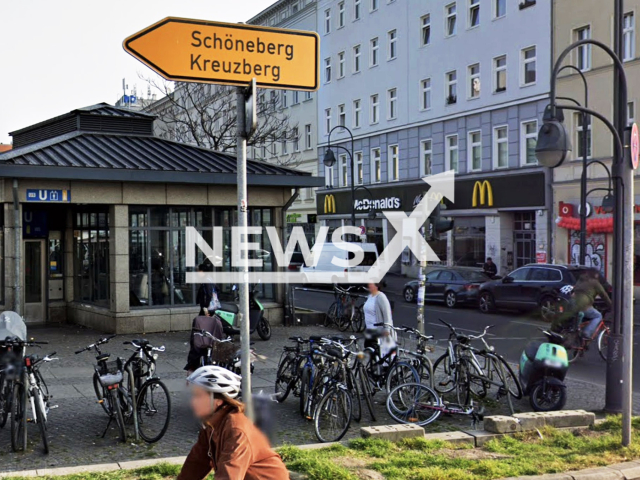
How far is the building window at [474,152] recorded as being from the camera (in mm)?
37656

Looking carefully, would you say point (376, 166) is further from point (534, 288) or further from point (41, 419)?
point (41, 419)

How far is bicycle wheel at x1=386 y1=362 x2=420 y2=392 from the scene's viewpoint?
10.1 m

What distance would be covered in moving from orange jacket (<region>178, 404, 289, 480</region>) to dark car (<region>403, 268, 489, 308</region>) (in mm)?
22261

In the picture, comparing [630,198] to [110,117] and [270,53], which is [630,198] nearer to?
[270,53]

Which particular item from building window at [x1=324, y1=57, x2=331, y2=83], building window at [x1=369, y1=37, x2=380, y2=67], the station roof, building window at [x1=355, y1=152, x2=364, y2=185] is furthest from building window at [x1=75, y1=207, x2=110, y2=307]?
building window at [x1=324, y1=57, x2=331, y2=83]

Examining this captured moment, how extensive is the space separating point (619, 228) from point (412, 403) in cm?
332

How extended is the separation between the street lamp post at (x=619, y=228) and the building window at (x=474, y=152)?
27139 millimetres

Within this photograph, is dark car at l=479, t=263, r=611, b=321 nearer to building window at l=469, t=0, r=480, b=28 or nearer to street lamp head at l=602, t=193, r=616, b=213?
street lamp head at l=602, t=193, r=616, b=213

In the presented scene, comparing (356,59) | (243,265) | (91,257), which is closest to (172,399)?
(243,265)

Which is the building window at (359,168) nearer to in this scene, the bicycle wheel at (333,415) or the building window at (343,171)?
the building window at (343,171)

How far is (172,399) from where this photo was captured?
8336 millimetres

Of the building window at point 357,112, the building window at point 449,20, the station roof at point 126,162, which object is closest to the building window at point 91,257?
the station roof at point 126,162

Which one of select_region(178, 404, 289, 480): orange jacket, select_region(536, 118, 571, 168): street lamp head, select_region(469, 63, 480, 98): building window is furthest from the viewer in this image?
select_region(469, 63, 480, 98): building window

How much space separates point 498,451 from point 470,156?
31.4m
